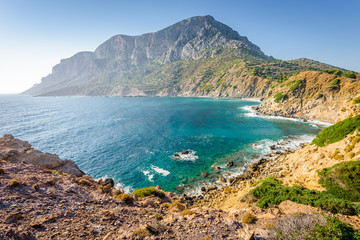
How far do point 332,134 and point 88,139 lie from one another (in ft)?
212

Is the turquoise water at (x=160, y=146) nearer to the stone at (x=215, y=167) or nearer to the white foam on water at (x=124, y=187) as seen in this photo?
the white foam on water at (x=124, y=187)

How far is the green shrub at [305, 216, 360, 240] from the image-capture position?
8.38m

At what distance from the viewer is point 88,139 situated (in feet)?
171

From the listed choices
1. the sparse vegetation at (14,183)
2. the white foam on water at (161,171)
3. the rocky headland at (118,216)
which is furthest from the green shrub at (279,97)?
the sparse vegetation at (14,183)

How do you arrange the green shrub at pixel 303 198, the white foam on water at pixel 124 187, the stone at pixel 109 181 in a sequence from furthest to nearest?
the stone at pixel 109 181 → the white foam on water at pixel 124 187 → the green shrub at pixel 303 198

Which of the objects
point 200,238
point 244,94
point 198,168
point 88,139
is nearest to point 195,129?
point 198,168

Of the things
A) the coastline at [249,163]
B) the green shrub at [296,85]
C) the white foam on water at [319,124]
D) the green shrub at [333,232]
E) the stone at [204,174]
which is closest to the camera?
the green shrub at [333,232]

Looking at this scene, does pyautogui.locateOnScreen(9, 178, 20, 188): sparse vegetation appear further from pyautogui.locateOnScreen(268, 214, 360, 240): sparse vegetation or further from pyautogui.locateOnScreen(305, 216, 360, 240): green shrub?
pyautogui.locateOnScreen(305, 216, 360, 240): green shrub

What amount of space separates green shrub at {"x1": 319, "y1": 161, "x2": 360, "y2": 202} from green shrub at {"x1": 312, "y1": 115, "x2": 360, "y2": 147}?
979 centimetres

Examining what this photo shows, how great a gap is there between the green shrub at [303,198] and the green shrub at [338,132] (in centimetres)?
1435

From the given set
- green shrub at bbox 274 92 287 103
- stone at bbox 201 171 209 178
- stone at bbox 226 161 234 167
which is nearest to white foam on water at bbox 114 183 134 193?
stone at bbox 201 171 209 178

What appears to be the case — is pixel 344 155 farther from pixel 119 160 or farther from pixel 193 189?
pixel 119 160

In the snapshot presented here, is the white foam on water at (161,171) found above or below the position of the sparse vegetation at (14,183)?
below

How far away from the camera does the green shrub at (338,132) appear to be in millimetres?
23828
